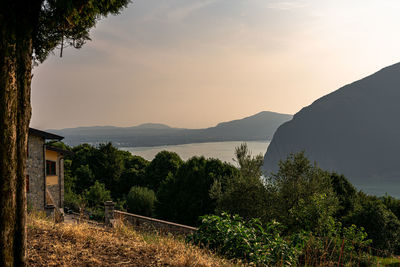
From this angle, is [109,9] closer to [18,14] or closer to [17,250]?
[18,14]

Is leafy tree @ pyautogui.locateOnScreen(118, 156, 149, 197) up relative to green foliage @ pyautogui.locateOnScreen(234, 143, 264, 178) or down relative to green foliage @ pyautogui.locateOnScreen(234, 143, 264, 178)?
down

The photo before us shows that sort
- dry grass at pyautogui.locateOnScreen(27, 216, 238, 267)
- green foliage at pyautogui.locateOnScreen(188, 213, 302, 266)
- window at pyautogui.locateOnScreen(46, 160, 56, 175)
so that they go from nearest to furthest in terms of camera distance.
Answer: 1. dry grass at pyautogui.locateOnScreen(27, 216, 238, 267)
2. green foliage at pyautogui.locateOnScreen(188, 213, 302, 266)
3. window at pyautogui.locateOnScreen(46, 160, 56, 175)

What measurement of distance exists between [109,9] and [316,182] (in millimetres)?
16646

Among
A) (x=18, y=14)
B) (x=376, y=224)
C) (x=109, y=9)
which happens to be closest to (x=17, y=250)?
(x=18, y=14)

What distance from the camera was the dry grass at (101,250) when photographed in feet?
15.7

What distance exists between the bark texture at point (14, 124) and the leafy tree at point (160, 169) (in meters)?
42.9

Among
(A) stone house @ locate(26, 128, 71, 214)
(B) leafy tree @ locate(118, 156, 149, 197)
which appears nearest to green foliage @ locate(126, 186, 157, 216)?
(A) stone house @ locate(26, 128, 71, 214)

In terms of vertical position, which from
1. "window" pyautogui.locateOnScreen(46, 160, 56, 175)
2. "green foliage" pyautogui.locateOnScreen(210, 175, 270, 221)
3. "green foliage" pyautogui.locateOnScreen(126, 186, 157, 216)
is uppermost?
"window" pyautogui.locateOnScreen(46, 160, 56, 175)

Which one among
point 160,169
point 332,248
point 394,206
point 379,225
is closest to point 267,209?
point 332,248

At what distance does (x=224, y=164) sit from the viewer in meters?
33.8

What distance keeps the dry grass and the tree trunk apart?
0.63m

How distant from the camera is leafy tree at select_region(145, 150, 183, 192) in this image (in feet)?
155

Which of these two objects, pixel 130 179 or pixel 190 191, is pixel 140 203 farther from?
pixel 130 179

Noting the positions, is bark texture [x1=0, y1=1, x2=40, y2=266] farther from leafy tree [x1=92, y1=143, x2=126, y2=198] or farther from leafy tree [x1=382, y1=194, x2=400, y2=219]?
leafy tree [x1=92, y1=143, x2=126, y2=198]
